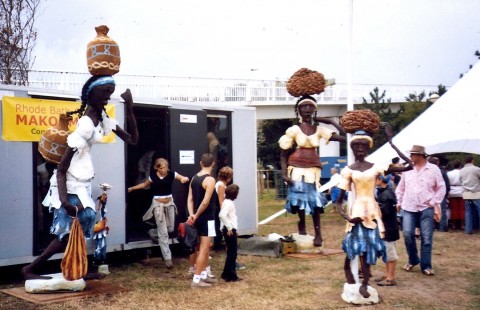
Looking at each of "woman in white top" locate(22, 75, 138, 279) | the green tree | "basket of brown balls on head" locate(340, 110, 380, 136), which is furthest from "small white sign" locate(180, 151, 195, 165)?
the green tree

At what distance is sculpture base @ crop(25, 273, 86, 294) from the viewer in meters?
6.70

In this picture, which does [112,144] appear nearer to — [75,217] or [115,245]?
[115,245]

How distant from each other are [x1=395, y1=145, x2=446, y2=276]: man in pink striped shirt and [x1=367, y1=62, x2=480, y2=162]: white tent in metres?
1.23

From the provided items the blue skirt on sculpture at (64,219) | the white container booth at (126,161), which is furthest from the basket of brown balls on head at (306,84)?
the blue skirt on sculpture at (64,219)

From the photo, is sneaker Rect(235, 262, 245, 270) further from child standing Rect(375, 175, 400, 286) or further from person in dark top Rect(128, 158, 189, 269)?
child standing Rect(375, 175, 400, 286)

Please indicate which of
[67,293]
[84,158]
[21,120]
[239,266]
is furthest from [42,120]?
[239,266]

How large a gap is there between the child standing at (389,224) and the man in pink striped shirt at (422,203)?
915mm

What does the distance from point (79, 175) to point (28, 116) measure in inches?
62.0

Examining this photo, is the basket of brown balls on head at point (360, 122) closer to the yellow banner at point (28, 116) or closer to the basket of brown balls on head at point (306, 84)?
the basket of brown balls on head at point (306, 84)

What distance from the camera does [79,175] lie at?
6.60 metres

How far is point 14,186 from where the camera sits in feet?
24.2

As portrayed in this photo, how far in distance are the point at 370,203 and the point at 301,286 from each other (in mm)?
1681

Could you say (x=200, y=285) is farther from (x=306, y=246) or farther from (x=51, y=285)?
(x=306, y=246)

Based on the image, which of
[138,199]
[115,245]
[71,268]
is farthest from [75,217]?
[138,199]
